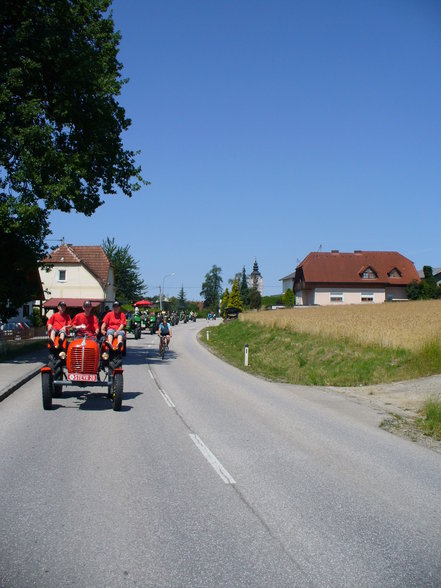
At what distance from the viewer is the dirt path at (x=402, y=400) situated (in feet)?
34.7

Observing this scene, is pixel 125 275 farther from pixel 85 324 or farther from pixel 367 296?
pixel 85 324

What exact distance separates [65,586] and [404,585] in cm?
229

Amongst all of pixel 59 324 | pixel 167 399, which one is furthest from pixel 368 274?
pixel 59 324

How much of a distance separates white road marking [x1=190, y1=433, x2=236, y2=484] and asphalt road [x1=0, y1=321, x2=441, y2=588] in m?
0.03

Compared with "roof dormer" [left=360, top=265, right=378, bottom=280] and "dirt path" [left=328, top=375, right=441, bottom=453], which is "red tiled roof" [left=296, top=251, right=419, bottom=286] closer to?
"roof dormer" [left=360, top=265, right=378, bottom=280]

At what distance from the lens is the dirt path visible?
34.7 ft

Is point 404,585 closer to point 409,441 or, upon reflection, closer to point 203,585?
point 203,585

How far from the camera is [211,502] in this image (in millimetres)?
5840

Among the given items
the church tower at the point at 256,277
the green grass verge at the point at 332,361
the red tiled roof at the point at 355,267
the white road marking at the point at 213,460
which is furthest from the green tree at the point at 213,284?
the white road marking at the point at 213,460

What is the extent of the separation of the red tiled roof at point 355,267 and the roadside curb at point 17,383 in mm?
67526

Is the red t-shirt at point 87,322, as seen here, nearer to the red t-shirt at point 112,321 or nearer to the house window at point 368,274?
the red t-shirt at point 112,321

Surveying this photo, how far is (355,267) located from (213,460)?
80.7 metres

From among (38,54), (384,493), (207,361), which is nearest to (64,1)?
(38,54)

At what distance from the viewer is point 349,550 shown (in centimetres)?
469
